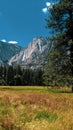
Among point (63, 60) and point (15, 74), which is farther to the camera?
point (15, 74)

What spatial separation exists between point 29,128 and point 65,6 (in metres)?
31.9

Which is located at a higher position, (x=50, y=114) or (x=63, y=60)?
(x=63, y=60)

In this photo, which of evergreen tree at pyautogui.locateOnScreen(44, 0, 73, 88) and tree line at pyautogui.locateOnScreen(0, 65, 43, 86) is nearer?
evergreen tree at pyautogui.locateOnScreen(44, 0, 73, 88)

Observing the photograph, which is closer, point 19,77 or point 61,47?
point 61,47

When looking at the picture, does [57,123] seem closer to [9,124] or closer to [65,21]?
[9,124]

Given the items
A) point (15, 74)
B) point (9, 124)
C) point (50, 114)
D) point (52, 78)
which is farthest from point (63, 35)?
point (15, 74)

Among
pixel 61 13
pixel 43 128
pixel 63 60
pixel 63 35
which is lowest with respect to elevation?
pixel 43 128

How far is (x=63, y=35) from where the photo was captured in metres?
38.6

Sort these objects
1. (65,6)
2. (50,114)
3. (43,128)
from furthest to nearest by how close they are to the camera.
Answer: (65,6)
(50,114)
(43,128)

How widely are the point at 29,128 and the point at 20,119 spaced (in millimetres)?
1052

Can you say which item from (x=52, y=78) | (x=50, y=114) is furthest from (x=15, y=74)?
(x=50, y=114)

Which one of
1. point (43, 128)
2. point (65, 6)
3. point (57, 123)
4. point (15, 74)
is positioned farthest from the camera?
point (15, 74)

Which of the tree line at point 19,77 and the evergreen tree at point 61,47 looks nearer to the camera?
the evergreen tree at point 61,47

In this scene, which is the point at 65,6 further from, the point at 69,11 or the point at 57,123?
the point at 57,123
